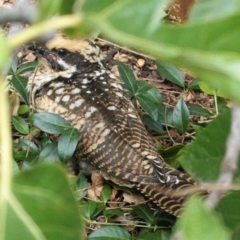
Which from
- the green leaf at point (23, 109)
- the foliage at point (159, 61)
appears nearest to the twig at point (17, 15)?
the foliage at point (159, 61)

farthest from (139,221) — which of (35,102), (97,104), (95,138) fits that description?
(35,102)

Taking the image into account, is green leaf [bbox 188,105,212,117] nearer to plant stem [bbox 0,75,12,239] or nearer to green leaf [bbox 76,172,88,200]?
green leaf [bbox 76,172,88,200]

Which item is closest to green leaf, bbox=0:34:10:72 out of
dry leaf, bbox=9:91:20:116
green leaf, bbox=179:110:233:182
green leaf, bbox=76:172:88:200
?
green leaf, bbox=179:110:233:182

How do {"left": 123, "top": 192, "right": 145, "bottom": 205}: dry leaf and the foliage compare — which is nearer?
the foliage

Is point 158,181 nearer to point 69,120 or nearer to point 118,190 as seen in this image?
point 118,190

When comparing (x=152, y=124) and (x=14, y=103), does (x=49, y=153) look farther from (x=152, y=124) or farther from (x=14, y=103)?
(x=152, y=124)

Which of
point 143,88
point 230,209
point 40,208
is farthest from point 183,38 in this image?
point 143,88
